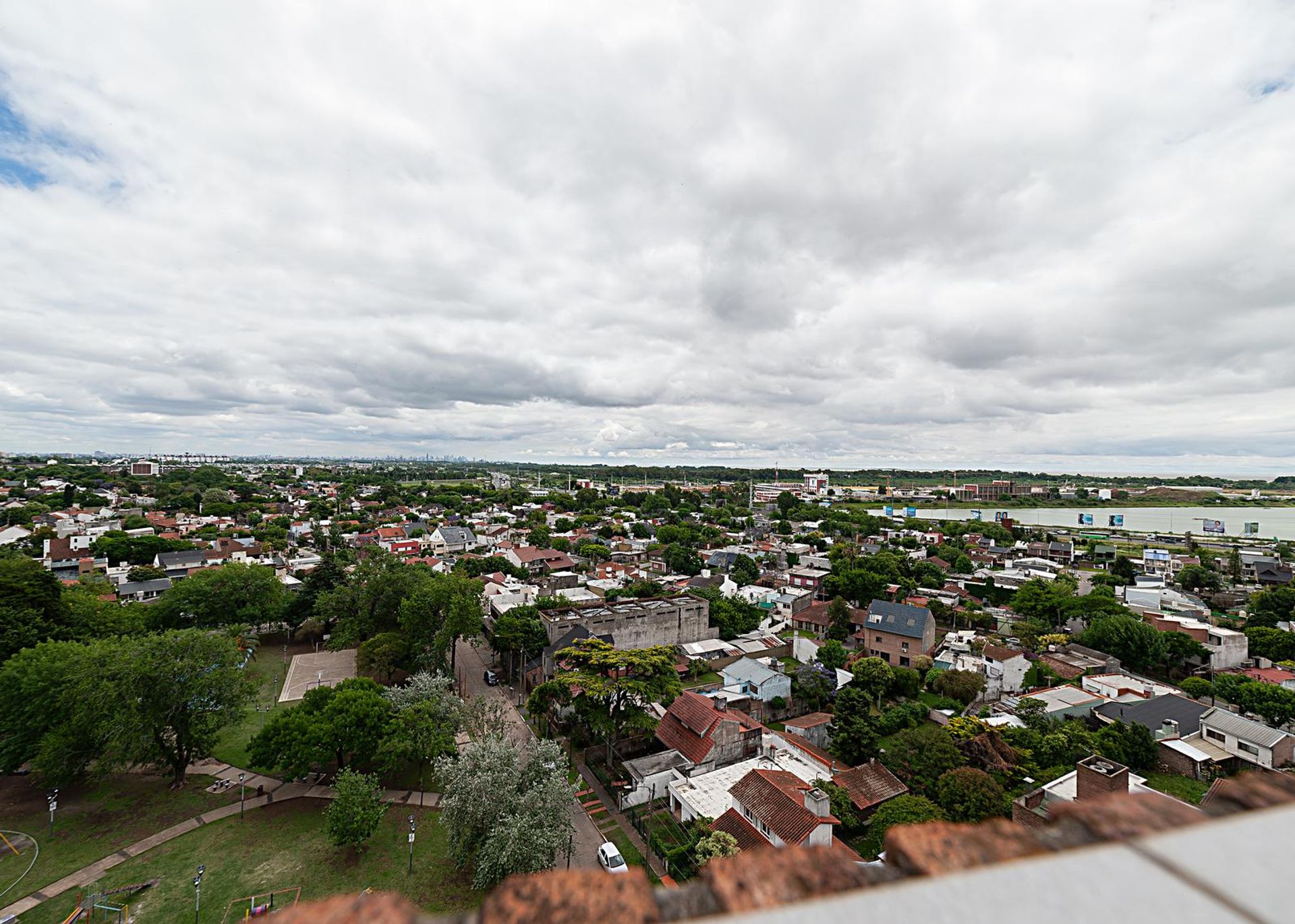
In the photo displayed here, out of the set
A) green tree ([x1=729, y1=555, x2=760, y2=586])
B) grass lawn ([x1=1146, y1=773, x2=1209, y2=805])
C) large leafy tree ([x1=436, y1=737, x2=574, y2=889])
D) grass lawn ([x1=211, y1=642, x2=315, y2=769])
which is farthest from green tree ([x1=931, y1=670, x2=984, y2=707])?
grass lawn ([x1=211, y1=642, x2=315, y2=769])

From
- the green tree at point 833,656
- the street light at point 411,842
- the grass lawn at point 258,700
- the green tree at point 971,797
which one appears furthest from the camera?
the green tree at point 833,656

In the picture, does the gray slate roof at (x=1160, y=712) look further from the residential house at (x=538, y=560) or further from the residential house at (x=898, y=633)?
the residential house at (x=538, y=560)

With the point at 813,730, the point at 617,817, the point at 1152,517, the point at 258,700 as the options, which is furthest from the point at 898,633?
the point at 1152,517

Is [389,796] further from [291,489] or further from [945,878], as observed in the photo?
[291,489]

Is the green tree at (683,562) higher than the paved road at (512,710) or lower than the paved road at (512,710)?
higher

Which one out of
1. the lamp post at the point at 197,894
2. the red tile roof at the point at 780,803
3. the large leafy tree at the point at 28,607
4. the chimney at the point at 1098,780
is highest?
the large leafy tree at the point at 28,607

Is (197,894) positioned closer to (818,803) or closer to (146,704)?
(146,704)

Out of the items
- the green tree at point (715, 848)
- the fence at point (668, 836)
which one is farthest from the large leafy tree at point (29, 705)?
the green tree at point (715, 848)
